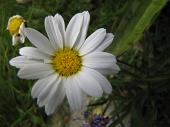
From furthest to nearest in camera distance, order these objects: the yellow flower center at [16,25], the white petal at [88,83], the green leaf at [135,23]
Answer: the yellow flower center at [16,25] → the green leaf at [135,23] → the white petal at [88,83]

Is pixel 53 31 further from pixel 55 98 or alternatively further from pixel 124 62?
pixel 124 62

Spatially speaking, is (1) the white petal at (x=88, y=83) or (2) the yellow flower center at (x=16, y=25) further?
(2) the yellow flower center at (x=16, y=25)

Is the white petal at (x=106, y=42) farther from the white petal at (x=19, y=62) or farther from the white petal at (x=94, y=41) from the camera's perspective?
the white petal at (x=19, y=62)

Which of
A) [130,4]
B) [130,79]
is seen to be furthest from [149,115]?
[130,4]

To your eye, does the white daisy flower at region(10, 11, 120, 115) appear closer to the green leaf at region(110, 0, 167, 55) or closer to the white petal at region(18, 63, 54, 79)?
the white petal at region(18, 63, 54, 79)

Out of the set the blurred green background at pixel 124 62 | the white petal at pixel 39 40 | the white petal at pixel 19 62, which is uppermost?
the white petal at pixel 39 40

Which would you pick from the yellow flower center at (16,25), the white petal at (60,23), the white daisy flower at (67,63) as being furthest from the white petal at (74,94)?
the yellow flower center at (16,25)

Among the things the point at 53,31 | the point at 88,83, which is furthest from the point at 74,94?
the point at 53,31
